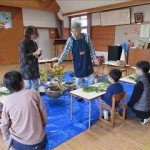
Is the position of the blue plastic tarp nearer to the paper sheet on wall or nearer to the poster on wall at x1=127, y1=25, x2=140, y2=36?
the paper sheet on wall

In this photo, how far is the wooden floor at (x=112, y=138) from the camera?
1.83 metres

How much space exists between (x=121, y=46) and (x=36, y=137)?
586 cm

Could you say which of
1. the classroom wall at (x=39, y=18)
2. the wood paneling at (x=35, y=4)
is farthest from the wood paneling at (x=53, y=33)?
the wood paneling at (x=35, y=4)

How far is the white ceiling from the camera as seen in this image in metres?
6.27

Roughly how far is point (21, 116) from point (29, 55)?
1608 mm

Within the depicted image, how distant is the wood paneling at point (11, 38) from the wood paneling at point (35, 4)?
43cm

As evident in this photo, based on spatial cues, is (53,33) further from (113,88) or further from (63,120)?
(113,88)

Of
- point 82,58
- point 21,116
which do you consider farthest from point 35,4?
point 21,116

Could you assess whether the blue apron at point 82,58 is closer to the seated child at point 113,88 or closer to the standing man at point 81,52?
the standing man at point 81,52

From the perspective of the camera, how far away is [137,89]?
2164 millimetres

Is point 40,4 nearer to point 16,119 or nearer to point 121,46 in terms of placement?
point 121,46

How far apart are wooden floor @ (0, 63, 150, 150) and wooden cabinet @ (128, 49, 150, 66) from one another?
12.7 ft

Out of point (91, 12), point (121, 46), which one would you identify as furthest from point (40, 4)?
point (121, 46)

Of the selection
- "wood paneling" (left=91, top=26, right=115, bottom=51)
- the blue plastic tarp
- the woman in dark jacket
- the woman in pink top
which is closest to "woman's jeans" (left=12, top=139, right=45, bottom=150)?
the woman in pink top
